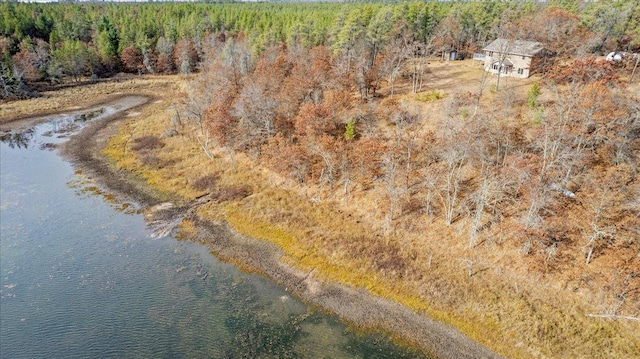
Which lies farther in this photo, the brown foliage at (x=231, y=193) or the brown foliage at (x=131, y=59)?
the brown foliage at (x=131, y=59)

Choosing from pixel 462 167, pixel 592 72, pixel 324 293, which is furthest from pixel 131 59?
pixel 592 72

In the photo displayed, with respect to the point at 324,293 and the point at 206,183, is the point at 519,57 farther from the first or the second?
the point at 206,183

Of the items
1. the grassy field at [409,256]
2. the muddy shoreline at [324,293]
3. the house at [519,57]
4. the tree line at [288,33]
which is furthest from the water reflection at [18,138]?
the house at [519,57]

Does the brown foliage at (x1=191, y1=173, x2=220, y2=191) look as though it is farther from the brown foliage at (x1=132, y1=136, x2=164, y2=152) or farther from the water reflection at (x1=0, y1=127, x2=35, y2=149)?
the water reflection at (x1=0, y1=127, x2=35, y2=149)

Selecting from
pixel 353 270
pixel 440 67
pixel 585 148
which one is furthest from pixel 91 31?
pixel 585 148

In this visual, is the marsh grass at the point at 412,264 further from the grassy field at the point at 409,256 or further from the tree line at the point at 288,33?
the tree line at the point at 288,33
